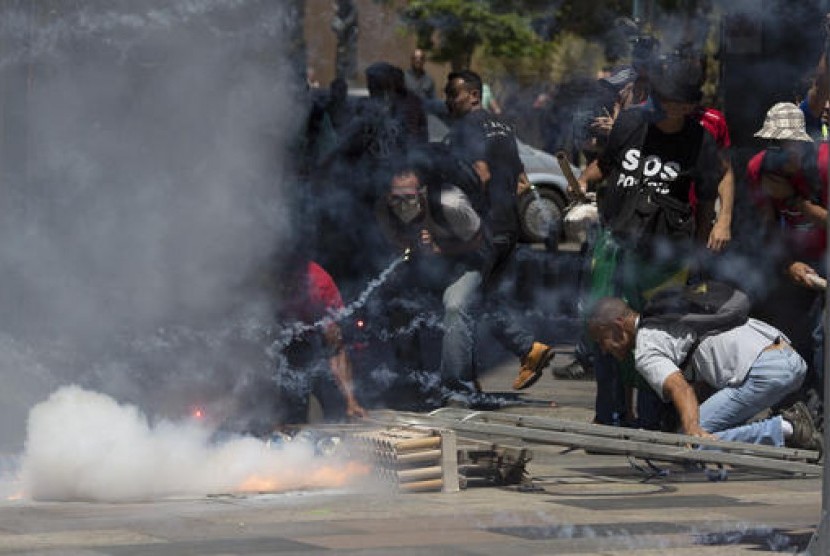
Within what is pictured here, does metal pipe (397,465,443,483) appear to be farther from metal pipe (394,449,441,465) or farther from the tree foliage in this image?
the tree foliage

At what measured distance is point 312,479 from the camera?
7.97 meters

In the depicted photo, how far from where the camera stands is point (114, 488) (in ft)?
25.0

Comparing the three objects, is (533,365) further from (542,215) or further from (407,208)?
(542,215)

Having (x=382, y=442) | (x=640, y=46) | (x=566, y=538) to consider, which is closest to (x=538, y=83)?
(x=640, y=46)

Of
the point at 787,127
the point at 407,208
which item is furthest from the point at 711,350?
the point at 407,208

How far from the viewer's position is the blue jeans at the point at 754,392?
845 centimetres

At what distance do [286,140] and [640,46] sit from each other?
323cm

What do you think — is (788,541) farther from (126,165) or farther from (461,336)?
(126,165)

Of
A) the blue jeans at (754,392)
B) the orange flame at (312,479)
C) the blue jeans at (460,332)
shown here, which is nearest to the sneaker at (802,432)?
the blue jeans at (754,392)

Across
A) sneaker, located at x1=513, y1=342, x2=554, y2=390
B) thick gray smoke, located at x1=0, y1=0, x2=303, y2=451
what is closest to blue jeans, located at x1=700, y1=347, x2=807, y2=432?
sneaker, located at x1=513, y1=342, x2=554, y2=390

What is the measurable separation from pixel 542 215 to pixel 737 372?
11972 mm

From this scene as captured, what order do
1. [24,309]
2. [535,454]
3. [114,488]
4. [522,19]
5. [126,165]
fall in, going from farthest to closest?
[522,19] → [126,165] → [24,309] → [535,454] → [114,488]

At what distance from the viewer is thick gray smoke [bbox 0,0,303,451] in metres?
9.57

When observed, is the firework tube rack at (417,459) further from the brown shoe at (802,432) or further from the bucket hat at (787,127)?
the bucket hat at (787,127)
